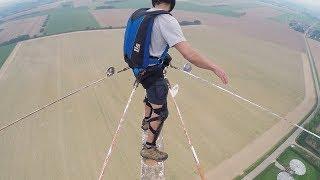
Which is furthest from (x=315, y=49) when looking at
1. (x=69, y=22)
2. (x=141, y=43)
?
(x=141, y=43)

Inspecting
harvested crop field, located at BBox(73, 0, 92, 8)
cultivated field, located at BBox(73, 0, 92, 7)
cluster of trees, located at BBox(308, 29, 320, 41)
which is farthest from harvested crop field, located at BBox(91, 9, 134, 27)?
cluster of trees, located at BBox(308, 29, 320, 41)

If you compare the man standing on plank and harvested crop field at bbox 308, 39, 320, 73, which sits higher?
the man standing on plank

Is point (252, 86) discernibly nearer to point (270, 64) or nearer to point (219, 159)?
point (270, 64)

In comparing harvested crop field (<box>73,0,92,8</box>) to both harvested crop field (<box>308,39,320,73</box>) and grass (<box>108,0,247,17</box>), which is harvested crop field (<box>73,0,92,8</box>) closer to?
grass (<box>108,0,247,17</box>)

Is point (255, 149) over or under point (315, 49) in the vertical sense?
over

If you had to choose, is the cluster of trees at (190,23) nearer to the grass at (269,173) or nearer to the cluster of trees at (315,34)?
the cluster of trees at (315,34)

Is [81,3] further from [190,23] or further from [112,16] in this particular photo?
[190,23]
